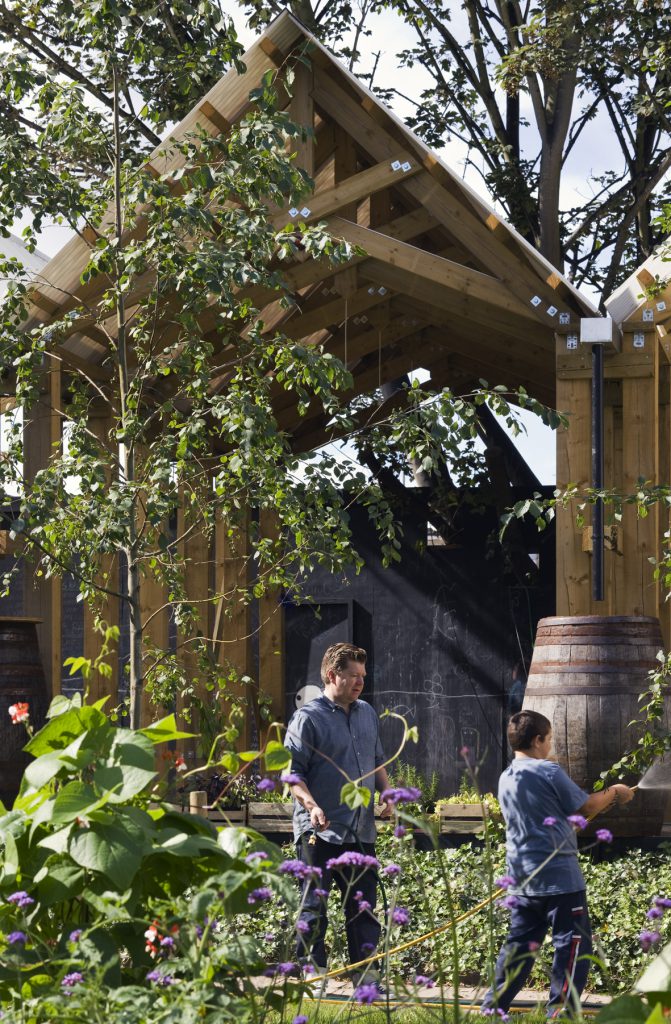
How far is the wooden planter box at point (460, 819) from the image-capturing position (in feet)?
22.9

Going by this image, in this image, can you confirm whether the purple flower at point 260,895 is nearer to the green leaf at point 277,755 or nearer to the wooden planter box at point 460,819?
the green leaf at point 277,755

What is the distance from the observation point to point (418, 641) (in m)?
11.4

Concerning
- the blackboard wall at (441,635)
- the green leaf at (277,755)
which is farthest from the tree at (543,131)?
the green leaf at (277,755)

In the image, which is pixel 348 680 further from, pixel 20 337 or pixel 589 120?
pixel 589 120

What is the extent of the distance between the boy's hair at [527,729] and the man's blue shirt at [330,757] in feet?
3.00

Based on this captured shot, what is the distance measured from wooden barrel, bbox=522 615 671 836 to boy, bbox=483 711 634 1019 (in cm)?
130

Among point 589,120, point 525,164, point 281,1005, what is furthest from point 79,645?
point 281,1005

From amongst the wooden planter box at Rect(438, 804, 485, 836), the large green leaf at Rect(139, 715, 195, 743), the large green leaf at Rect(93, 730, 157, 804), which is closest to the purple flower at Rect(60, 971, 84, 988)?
the large green leaf at Rect(93, 730, 157, 804)

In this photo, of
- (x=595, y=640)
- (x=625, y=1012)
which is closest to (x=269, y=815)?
(x=595, y=640)

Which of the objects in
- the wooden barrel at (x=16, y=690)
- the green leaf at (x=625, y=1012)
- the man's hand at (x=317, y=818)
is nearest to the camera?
the green leaf at (x=625, y=1012)

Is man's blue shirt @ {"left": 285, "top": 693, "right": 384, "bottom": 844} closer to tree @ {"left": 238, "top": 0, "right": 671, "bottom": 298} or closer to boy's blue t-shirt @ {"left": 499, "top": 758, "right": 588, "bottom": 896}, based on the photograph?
boy's blue t-shirt @ {"left": 499, "top": 758, "right": 588, "bottom": 896}

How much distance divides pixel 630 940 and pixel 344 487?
2.27m

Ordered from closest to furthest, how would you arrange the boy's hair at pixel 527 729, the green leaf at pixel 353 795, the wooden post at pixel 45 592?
the green leaf at pixel 353 795 < the boy's hair at pixel 527 729 < the wooden post at pixel 45 592

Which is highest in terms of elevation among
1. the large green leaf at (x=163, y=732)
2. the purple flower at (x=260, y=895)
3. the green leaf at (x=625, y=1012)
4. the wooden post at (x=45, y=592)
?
the wooden post at (x=45, y=592)
